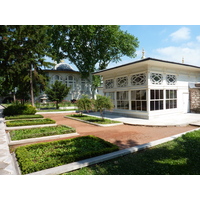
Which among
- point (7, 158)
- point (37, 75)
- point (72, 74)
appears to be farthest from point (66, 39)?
point (7, 158)

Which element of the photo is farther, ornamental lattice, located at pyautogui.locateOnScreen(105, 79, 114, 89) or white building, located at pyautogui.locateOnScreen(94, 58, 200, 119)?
ornamental lattice, located at pyautogui.locateOnScreen(105, 79, 114, 89)

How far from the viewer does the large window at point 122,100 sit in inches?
536

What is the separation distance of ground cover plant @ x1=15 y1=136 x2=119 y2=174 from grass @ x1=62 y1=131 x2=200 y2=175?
475mm

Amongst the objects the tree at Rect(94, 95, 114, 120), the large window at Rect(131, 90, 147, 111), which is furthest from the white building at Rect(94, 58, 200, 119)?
the tree at Rect(94, 95, 114, 120)

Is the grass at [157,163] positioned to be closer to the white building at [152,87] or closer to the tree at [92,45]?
the white building at [152,87]

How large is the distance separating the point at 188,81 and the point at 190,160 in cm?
1237

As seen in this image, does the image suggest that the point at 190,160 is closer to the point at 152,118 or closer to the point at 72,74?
the point at 152,118

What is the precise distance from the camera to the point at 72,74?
34094 millimetres

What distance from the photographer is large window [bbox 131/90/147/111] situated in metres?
12.0

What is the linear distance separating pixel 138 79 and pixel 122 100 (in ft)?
8.87

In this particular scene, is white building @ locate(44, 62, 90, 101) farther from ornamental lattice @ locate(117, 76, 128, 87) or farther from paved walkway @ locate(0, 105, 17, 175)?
paved walkway @ locate(0, 105, 17, 175)

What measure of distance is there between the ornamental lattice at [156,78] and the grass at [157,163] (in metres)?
7.09

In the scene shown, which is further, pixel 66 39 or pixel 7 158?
pixel 66 39

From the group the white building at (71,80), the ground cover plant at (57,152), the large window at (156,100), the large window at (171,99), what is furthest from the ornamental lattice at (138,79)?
the white building at (71,80)
